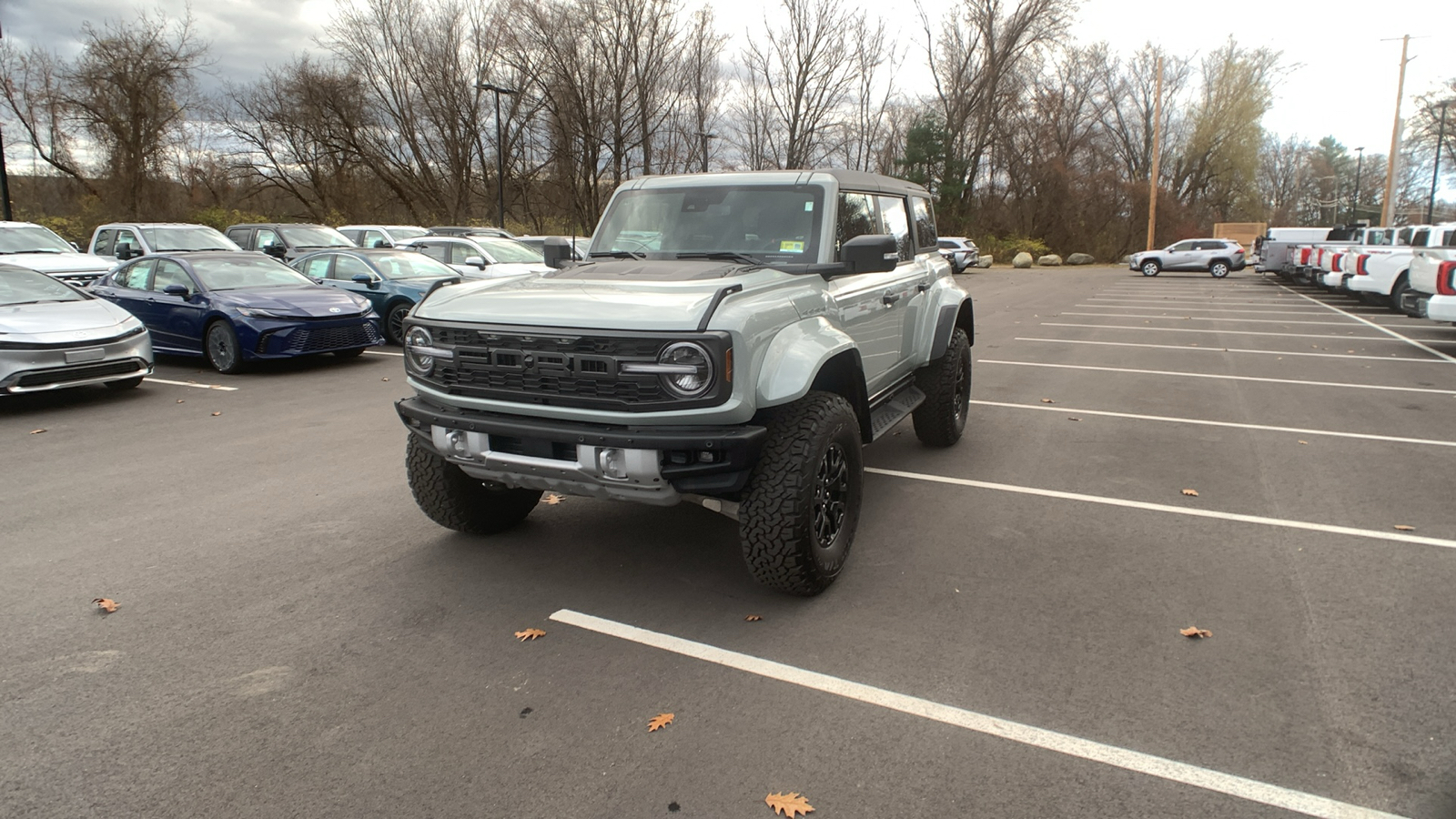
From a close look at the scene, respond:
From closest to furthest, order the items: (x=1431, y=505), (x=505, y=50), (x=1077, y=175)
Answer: (x=1431, y=505)
(x=505, y=50)
(x=1077, y=175)

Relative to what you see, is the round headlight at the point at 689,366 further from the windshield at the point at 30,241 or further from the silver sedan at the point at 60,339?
the windshield at the point at 30,241

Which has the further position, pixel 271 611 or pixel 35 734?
pixel 271 611

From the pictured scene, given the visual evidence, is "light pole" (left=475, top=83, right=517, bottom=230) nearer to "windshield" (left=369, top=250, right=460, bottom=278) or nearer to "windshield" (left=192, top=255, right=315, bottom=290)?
"windshield" (left=369, top=250, right=460, bottom=278)

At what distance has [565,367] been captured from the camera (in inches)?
142

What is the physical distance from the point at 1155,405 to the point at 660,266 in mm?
6014

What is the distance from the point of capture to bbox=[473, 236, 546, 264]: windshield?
53.1 ft

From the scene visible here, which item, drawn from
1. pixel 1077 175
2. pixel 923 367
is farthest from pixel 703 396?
pixel 1077 175

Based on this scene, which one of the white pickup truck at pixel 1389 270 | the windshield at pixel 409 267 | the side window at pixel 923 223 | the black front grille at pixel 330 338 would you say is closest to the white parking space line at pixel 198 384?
the black front grille at pixel 330 338

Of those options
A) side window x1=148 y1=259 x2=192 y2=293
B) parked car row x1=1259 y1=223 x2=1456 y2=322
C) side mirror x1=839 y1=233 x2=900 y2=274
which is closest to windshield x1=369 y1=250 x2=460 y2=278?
side window x1=148 y1=259 x2=192 y2=293

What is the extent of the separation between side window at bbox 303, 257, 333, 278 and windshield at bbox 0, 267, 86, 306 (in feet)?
13.4

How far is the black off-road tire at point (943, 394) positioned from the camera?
6316 mm

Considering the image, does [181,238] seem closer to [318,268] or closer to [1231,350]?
[318,268]

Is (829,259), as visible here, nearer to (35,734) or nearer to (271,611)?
(271,611)

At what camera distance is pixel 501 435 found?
3766mm
